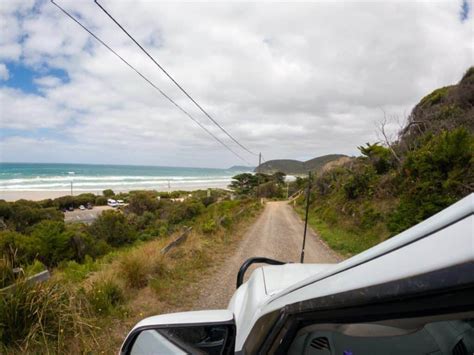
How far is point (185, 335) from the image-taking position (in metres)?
1.87

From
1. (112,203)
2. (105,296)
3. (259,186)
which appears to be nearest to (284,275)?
(105,296)

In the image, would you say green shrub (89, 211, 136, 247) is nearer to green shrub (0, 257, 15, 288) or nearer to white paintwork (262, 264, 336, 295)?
green shrub (0, 257, 15, 288)

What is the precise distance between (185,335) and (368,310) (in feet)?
4.60

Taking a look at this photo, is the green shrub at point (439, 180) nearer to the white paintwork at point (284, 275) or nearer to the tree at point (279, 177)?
the white paintwork at point (284, 275)

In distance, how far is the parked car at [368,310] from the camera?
612 mm

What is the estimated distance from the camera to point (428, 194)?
28.3ft

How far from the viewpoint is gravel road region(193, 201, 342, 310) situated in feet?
18.9

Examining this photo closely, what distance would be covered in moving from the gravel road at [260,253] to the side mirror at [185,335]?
344 centimetres

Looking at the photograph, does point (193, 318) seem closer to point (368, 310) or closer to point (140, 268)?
point (368, 310)

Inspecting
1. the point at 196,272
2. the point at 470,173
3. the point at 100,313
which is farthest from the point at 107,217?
the point at 470,173

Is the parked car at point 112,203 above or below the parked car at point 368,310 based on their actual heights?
below

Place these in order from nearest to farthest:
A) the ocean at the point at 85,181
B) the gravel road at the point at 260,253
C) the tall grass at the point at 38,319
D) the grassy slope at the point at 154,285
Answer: the tall grass at the point at 38,319, the grassy slope at the point at 154,285, the gravel road at the point at 260,253, the ocean at the point at 85,181

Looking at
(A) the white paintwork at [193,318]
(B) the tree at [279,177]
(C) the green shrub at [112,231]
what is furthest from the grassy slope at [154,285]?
(B) the tree at [279,177]

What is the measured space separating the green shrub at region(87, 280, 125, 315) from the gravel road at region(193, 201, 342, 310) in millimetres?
1314
